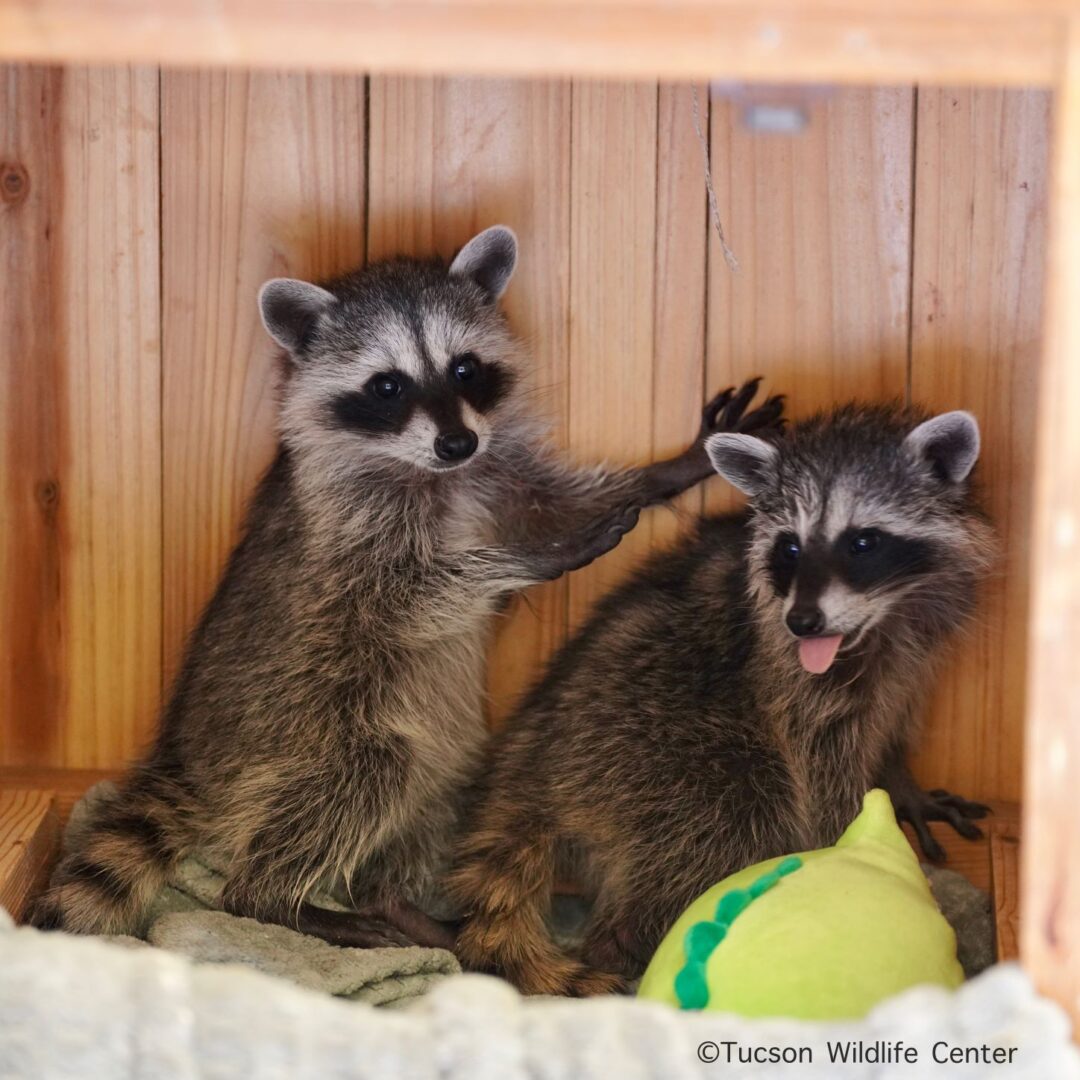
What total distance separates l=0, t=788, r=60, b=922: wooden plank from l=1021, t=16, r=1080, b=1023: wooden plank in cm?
129

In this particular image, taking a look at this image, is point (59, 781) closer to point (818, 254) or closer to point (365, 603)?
point (365, 603)

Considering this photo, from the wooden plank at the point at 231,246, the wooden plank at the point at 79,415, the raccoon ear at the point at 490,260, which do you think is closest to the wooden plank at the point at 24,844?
the wooden plank at the point at 79,415

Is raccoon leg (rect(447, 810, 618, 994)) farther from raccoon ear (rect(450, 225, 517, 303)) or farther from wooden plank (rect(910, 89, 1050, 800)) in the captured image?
raccoon ear (rect(450, 225, 517, 303))

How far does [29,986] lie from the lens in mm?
1266

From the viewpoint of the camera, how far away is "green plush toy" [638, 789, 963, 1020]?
1.44 m

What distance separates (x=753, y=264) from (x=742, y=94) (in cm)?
88

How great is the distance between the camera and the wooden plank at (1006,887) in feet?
5.55

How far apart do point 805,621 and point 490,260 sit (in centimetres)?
73

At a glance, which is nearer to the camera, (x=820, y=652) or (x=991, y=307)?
(x=820, y=652)

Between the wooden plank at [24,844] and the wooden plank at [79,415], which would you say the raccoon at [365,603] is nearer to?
the wooden plank at [24,844]

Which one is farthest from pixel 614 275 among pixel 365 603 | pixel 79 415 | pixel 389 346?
pixel 79 415

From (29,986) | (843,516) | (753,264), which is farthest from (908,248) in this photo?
(29,986)

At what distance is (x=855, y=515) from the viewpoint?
74.6 inches

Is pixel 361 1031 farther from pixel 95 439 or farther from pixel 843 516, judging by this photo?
pixel 95 439
